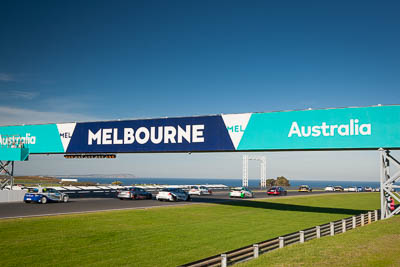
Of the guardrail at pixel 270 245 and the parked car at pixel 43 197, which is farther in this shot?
the parked car at pixel 43 197

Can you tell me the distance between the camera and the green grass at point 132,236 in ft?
46.9

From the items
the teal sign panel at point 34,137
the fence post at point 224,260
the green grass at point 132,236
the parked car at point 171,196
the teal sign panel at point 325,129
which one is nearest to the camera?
the fence post at point 224,260

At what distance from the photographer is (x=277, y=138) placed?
27922mm

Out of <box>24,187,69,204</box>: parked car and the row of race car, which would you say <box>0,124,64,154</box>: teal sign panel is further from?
<box>24,187,69,204</box>: parked car

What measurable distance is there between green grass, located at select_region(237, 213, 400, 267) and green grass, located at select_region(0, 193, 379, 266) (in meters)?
3.65

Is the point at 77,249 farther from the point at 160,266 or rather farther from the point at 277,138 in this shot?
the point at 277,138

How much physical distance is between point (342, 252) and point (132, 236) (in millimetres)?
9621

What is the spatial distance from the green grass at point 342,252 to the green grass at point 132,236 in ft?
12.0

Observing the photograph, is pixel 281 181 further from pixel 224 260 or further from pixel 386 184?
pixel 224 260

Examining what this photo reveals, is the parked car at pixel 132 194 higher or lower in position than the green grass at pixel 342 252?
higher

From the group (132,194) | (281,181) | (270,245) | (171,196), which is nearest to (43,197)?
(132,194)

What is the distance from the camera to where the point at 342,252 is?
13.3 metres

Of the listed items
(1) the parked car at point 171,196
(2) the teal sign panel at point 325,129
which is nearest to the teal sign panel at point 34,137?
(1) the parked car at point 171,196

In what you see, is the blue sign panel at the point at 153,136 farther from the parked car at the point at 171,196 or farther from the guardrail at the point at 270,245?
the guardrail at the point at 270,245
